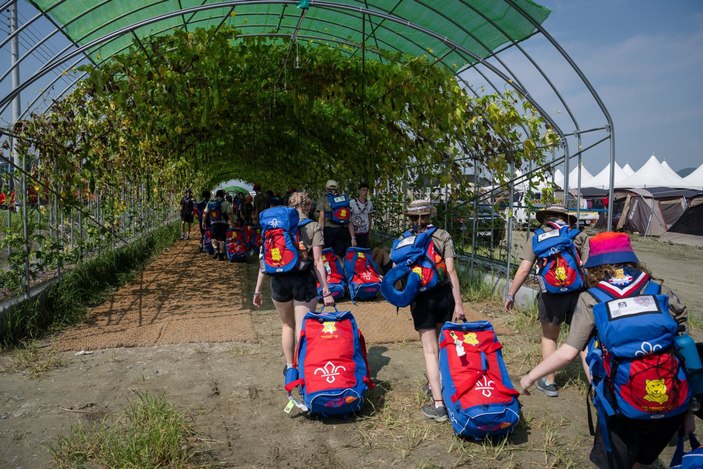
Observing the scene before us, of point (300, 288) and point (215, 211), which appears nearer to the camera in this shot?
point (300, 288)

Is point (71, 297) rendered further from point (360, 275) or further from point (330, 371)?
point (330, 371)

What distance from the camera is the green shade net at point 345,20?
5.84 meters

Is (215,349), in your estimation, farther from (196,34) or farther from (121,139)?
(121,139)

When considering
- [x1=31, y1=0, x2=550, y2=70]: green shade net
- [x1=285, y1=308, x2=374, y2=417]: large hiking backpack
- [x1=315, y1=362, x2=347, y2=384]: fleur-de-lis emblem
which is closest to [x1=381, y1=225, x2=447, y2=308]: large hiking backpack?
[x1=285, y1=308, x2=374, y2=417]: large hiking backpack

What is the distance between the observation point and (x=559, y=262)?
3.99 meters

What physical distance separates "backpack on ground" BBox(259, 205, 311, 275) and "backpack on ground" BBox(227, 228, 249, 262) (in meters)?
7.04

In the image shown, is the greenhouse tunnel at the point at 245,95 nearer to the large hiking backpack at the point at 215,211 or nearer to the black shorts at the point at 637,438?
the large hiking backpack at the point at 215,211

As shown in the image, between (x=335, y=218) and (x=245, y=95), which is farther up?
(x=245, y=95)

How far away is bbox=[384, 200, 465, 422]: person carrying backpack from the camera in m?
3.75

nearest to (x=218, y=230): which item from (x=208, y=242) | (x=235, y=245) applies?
(x=235, y=245)

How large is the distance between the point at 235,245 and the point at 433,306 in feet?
26.2

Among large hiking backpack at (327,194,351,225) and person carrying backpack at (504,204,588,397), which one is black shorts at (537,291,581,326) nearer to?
person carrying backpack at (504,204,588,397)

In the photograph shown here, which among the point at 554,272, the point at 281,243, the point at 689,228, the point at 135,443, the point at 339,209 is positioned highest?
the point at 339,209

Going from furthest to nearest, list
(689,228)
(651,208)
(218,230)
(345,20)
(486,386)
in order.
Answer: (651,208)
(689,228)
(218,230)
(345,20)
(486,386)
